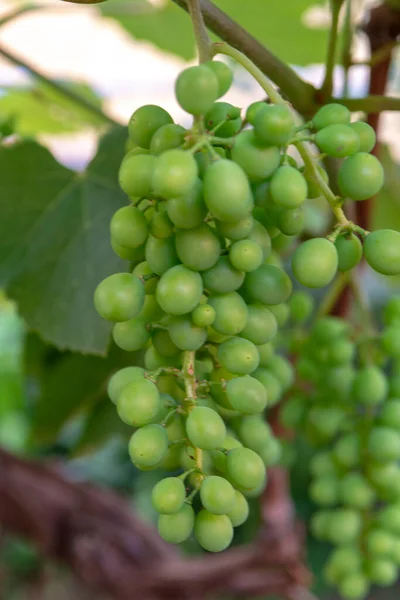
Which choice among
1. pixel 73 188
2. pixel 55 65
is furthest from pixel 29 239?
pixel 55 65

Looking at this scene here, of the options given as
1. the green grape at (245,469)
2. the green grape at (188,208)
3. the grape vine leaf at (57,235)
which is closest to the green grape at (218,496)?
the green grape at (245,469)

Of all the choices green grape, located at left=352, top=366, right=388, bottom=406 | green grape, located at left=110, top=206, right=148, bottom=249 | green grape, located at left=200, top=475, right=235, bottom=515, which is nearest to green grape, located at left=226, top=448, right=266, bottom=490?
green grape, located at left=200, top=475, right=235, bottom=515

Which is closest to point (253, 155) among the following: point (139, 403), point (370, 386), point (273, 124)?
point (273, 124)

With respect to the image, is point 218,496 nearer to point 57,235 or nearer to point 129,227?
point 129,227

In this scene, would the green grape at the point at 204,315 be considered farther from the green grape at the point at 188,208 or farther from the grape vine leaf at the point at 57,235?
the grape vine leaf at the point at 57,235

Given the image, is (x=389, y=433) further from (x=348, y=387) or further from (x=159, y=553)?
(x=159, y=553)
